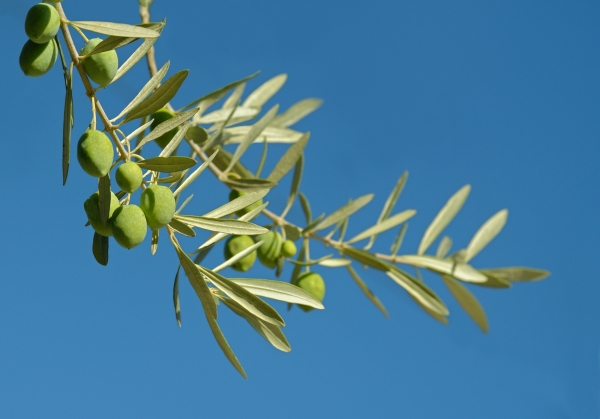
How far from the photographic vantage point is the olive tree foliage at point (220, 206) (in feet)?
3.32

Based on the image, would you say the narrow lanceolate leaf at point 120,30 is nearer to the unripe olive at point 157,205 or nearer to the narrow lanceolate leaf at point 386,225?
the unripe olive at point 157,205

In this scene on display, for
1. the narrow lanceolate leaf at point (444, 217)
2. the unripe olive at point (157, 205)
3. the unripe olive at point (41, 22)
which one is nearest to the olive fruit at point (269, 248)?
the narrow lanceolate leaf at point (444, 217)

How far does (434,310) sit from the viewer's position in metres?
1.75

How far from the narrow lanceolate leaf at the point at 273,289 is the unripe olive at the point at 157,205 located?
0.80ft

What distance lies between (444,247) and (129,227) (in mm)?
1163

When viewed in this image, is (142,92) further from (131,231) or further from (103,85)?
(131,231)

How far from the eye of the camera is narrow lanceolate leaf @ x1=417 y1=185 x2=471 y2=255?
6.53 feet

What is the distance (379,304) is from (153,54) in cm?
91

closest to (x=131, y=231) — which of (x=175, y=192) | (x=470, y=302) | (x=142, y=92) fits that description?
(x=175, y=192)

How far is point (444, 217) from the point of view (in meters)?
2.08

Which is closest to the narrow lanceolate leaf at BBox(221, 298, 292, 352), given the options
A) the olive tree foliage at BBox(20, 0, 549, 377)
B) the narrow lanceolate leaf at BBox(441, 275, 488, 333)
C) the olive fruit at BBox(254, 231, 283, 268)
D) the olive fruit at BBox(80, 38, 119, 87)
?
the olive tree foliage at BBox(20, 0, 549, 377)

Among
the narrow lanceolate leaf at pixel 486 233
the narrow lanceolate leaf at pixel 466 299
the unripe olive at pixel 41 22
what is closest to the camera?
the unripe olive at pixel 41 22

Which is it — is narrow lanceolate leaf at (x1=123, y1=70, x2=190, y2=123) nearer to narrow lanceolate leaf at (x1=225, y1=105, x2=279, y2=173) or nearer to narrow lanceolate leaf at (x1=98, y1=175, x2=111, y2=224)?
narrow lanceolate leaf at (x1=98, y1=175, x2=111, y2=224)

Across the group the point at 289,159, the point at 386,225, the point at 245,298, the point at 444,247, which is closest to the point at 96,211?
the point at 245,298
